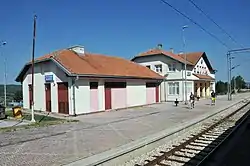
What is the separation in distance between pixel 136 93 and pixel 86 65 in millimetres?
7031

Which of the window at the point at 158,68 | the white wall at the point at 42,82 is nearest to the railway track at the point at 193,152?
the white wall at the point at 42,82

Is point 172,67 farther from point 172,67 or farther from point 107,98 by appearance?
point 107,98

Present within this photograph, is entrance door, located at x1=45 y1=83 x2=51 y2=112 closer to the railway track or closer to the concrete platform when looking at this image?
the concrete platform

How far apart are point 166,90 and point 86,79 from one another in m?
19.9

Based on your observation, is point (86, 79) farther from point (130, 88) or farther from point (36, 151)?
point (36, 151)

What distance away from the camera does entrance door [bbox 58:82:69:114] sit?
21.6 metres

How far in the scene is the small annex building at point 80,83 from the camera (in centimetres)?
2128

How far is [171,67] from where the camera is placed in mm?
39281

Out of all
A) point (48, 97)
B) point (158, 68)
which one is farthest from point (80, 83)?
point (158, 68)

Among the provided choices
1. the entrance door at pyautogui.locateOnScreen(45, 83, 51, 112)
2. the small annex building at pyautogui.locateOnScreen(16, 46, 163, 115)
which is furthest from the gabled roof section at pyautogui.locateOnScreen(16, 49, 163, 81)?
the entrance door at pyautogui.locateOnScreen(45, 83, 51, 112)

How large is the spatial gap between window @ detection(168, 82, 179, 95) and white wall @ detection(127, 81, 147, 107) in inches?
373

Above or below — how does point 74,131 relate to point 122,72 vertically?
below

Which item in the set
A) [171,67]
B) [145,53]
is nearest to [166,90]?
[171,67]

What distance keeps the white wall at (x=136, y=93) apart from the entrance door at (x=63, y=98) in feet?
24.1
